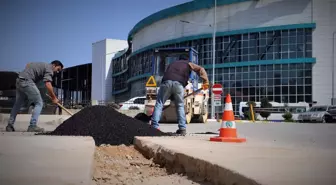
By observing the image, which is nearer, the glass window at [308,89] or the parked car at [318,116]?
the parked car at [318,116]

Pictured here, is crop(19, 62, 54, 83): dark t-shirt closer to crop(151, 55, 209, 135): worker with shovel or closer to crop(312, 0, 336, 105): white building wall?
crop(151, 55, 209, 135): worker with shovel

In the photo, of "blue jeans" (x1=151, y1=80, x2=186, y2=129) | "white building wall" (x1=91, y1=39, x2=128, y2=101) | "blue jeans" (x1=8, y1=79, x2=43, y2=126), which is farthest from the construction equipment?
"white building wall" (x1=91, y1=39, x2=128, y2=101)

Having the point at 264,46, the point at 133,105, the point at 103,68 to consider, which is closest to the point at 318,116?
the point at 133,105

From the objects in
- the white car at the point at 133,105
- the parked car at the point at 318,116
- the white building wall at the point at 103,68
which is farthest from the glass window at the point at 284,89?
the white building wall at the point at 103,68

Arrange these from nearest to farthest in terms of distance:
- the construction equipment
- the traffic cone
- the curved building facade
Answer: the traffic cone < the construction equipment < the curved building facade

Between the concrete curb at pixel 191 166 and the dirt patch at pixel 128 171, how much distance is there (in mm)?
82

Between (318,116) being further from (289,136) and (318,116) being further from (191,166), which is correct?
(191,166)

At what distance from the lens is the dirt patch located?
12.6 ft

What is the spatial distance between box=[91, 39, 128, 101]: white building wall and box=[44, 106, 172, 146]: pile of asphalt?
7206 centimetres

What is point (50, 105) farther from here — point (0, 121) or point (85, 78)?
point (85, 78)

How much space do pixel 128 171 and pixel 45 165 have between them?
3.99 ft

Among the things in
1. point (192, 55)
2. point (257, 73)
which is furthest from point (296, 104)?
point (192, 55)

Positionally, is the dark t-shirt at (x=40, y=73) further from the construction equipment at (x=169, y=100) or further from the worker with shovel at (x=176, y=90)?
the construction equipment at (x=169, y=100)

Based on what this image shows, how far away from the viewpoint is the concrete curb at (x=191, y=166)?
10.3 ft
